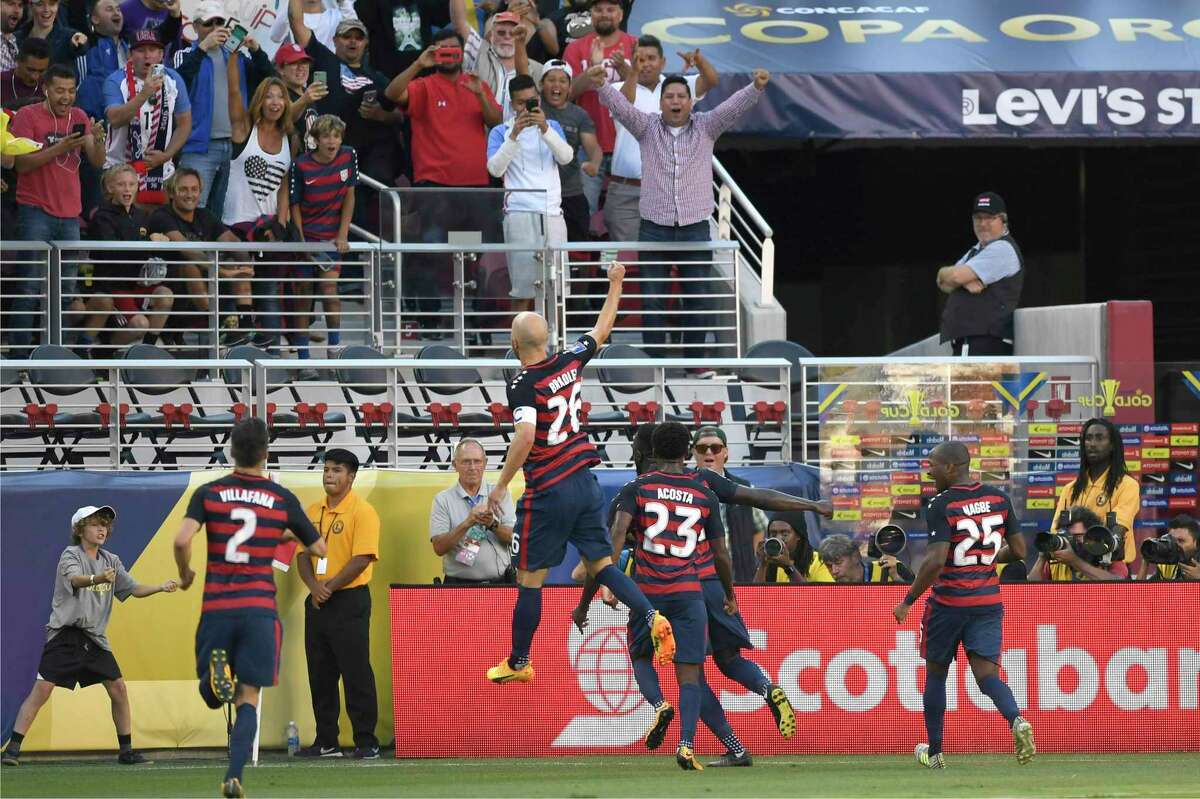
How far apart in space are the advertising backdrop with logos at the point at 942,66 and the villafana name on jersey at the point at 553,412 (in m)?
8.82

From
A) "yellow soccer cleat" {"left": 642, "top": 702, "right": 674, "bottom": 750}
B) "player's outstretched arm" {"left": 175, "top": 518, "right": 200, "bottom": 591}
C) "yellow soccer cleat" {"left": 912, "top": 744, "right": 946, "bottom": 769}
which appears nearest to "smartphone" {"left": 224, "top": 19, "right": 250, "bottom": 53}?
A: "player's outstretched arm" {"left": 175, "top": 518, "right": 200, "bottom": 591}

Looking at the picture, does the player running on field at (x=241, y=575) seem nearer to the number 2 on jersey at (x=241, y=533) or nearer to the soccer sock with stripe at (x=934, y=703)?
the number 2 on jersey at (x=241, y=533)

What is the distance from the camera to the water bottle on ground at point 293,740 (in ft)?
42.3

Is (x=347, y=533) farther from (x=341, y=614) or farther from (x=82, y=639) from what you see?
(x=82, y=639)

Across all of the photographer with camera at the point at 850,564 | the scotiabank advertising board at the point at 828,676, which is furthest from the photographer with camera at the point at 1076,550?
the photographer with camera at the point at 850,564

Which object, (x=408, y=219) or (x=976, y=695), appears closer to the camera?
(x=976, y=695)

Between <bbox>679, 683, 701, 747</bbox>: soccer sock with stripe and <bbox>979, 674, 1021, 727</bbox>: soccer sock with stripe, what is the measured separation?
5.58 ft

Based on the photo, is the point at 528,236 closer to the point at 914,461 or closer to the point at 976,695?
the point at 914,461

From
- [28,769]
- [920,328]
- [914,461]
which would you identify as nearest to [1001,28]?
[920,328]

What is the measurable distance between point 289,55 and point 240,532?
9.18 m

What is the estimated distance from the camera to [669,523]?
10.9 m

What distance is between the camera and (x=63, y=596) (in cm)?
1258

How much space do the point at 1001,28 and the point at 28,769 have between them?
13.2 metres

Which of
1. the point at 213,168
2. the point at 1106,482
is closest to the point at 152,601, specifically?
the point at 213,168
